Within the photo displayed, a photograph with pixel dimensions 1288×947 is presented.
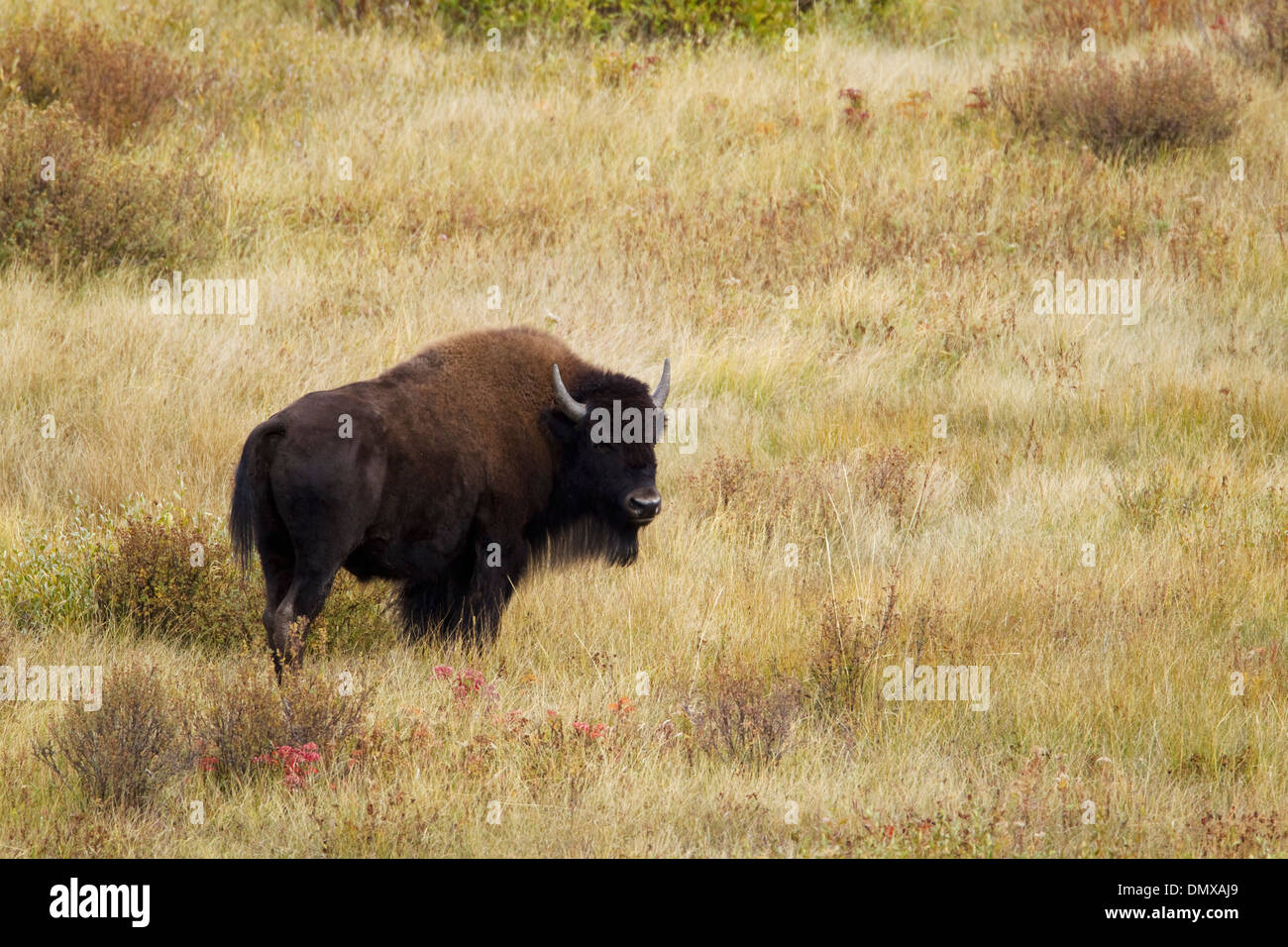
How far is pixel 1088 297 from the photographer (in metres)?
10.3

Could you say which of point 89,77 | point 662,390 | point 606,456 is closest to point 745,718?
point 606,456

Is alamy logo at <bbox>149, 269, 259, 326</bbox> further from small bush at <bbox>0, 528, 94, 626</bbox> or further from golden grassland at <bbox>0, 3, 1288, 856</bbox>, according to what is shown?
small bush at <bbox>0, 528, 94, 626</bbox>

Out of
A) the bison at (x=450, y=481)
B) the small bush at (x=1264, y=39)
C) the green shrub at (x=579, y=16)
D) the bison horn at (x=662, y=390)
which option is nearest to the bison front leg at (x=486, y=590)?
the bison at (x=450, y=481)

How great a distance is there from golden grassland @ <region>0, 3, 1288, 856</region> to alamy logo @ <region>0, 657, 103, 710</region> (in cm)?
15

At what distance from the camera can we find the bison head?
20.3 ft

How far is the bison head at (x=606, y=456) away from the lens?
6199 mm

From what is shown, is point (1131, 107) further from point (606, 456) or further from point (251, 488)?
A: point (251, 488)

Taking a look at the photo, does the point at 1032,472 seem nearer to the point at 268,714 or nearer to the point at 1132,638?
the point at 1132,638

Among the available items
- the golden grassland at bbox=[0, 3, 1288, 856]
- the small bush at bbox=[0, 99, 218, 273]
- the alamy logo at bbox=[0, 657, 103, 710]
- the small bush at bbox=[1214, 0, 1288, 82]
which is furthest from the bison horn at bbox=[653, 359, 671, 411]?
the small bush at bbox=[1214, 0, 1288, 82]

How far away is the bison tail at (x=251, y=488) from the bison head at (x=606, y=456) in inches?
54.8

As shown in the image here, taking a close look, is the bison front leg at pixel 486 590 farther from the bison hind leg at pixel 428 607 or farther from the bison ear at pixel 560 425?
the bison ear at pixel 560 425

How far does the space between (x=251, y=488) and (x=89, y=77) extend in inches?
323

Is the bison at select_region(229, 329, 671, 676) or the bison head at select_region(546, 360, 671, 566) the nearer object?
the bison at select_region(229, 329, 671, 676)

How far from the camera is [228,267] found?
10.2 metres
